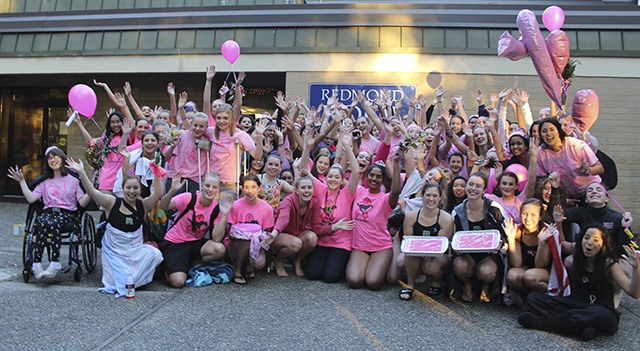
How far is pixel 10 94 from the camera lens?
1402 cm

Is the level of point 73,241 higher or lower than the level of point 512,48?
lower

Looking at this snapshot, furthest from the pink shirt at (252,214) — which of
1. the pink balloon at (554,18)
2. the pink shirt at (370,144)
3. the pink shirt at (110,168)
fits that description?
the pink balloon at (554,18)

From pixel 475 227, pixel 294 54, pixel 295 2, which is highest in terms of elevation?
pixel 295 2

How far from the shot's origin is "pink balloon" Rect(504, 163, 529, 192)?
570cm

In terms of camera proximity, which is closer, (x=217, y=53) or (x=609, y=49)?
(x=609, y=49)

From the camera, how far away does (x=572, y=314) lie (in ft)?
14.1

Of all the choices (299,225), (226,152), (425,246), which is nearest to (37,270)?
(226,152)

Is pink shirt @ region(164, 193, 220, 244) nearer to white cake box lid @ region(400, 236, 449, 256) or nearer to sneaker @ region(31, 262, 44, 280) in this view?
sneaker @ region(31, 262, 44, 280)

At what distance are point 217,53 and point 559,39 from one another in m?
7.50

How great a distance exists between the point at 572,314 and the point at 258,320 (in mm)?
2627

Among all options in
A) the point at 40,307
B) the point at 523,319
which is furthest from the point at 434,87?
the point at 40,307

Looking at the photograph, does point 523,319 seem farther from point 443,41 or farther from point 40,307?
point 443,41

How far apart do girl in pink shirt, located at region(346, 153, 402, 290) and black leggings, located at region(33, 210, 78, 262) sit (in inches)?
122

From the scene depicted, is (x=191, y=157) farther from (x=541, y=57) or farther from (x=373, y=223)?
(x=541, y=57)
